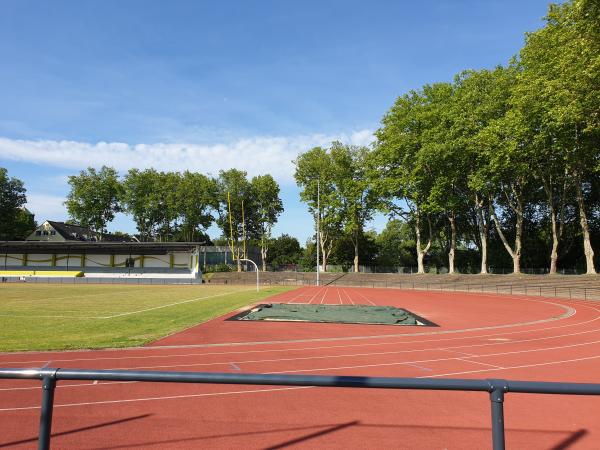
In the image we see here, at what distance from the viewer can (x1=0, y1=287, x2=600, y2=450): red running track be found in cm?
572

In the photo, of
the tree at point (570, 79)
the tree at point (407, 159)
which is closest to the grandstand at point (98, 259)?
the tree at point (407, 159)

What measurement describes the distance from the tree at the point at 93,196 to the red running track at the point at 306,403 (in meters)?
80.2

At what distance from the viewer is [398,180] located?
5559 centimetres

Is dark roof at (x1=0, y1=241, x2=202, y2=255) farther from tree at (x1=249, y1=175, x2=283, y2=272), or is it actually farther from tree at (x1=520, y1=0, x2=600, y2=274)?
tree at (x1=520, y1=0, x2=600, y2=274)

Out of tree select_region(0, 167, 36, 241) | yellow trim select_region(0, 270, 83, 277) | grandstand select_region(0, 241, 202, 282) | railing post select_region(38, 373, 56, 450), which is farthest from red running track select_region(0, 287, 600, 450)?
tree select_region(0, 167, 36, 241)

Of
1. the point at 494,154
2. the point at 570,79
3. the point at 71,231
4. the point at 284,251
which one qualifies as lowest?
the point at 284,251

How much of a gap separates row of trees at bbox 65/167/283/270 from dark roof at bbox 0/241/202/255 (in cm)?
1257

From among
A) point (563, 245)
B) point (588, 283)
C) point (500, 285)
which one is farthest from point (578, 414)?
point (563, 245)

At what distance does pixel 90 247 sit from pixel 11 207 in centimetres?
2741

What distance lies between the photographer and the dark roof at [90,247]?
68.1 meters

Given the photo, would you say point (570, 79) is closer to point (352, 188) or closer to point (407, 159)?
point (407, 159)

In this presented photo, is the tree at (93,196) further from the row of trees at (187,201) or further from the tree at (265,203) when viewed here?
the tree at (265,203)

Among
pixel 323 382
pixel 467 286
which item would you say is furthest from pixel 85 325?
pixel 467 286

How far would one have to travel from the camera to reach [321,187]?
70.3 m
